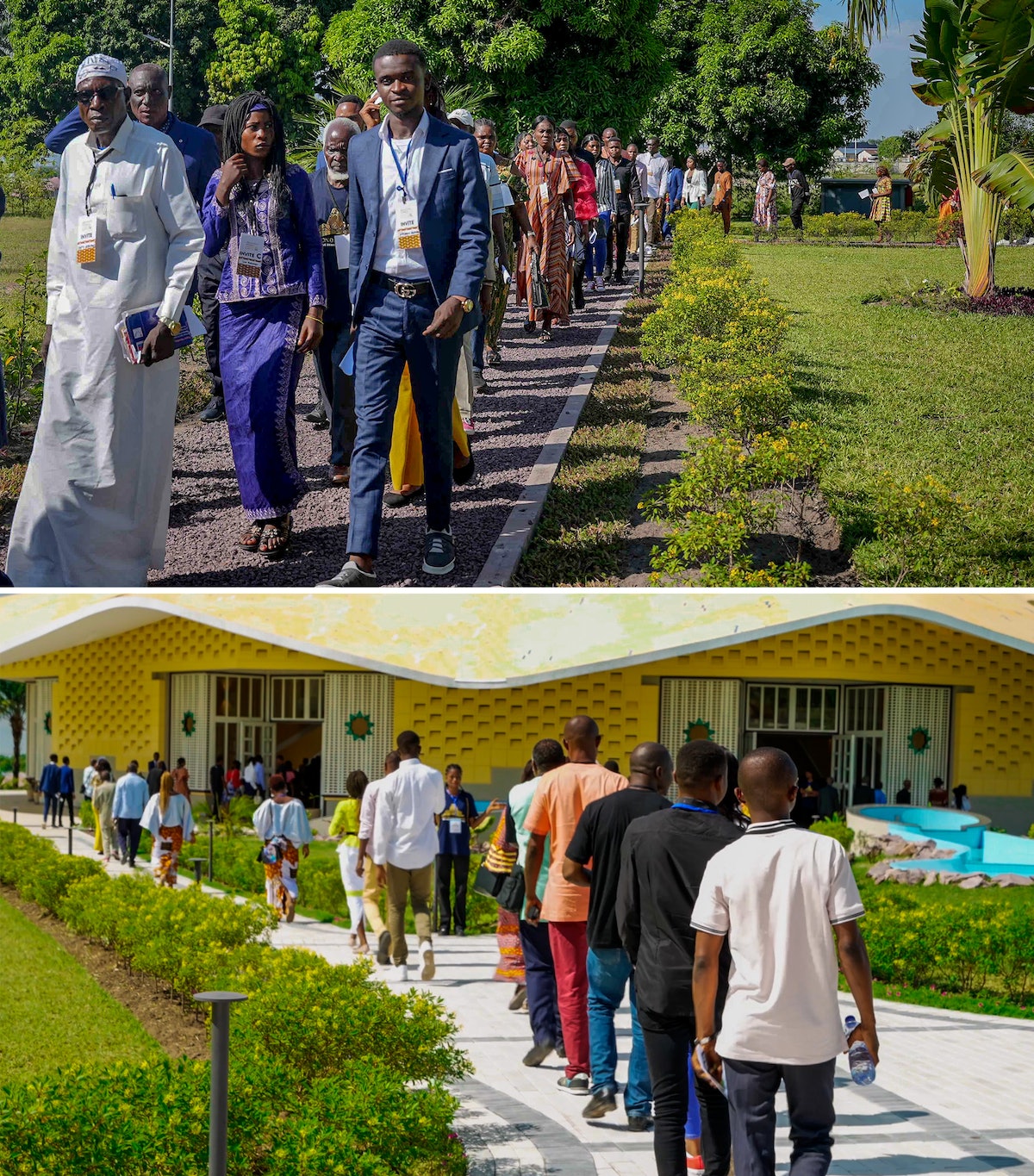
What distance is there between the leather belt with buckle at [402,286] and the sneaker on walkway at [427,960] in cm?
412

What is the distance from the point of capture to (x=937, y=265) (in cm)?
2239

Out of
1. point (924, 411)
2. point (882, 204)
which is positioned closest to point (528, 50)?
point (924, 411)

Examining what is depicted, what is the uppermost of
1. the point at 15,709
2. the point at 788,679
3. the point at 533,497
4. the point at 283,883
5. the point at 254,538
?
the point at 533,497

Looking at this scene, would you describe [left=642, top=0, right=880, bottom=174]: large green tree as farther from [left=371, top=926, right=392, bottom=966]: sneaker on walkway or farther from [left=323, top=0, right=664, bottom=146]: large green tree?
[left=371, top=926, right=392, bottom=966]: sneaker on walkway

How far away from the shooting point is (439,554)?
21.7 feet

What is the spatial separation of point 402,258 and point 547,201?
8.73 metres

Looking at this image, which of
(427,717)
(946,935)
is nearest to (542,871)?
(946,935)

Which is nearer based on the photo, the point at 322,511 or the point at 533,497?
the point at 322,511

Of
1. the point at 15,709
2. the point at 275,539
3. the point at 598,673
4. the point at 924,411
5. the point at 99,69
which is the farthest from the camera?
the point at 15,709

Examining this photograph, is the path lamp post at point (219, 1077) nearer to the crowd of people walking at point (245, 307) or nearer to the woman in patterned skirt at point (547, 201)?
the crowd of people walking at point (245, 307)

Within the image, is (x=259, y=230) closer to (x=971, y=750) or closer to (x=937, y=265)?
(x=971, y=750)

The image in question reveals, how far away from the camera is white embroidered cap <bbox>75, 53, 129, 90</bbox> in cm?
601

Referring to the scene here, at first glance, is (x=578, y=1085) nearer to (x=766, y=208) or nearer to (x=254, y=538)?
(x=254, y=538)

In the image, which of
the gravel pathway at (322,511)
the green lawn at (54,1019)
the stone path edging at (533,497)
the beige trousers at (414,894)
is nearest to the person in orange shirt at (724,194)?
the stone path edging at (533,497)
